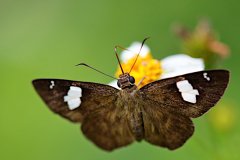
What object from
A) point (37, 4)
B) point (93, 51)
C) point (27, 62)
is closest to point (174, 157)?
point (93, 51)

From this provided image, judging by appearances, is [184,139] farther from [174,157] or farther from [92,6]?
[92,6]

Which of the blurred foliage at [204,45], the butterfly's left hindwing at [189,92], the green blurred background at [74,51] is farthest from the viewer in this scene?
the green blurred background at [74,51]

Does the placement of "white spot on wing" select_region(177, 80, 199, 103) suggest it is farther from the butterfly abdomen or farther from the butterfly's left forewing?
the butterfly abdomen

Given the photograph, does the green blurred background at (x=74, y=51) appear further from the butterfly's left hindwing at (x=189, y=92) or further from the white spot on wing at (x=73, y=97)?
the white spot on wing at (x=73, y=97)

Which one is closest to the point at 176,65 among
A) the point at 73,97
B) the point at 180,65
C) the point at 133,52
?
the point at 180,65

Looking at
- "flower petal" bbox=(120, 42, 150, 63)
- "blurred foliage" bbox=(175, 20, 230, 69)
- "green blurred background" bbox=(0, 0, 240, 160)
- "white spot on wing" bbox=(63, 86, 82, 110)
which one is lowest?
"white spot on wing" bbox=(63, 86, 82, 110)

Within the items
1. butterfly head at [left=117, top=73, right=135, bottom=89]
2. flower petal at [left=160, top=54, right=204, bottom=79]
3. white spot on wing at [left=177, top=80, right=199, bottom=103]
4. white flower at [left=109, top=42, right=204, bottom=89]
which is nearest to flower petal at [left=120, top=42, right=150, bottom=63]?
white flower at [left=109, top=42, right=204, bottom=89]

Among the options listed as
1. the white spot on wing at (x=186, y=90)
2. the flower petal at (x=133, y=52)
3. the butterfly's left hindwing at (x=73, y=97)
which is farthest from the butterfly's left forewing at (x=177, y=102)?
the flower petal at (x=133, y=52)
